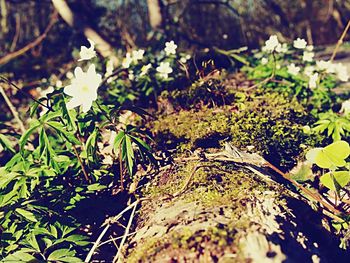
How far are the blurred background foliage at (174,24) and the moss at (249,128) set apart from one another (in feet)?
10.2

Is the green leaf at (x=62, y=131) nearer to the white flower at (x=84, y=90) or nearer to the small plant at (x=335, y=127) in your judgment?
the white flower at (x=84, y=90)

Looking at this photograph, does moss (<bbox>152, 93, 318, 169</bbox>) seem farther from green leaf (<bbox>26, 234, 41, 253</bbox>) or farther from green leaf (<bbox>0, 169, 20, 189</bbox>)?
green leaf (<bbox>26, 234, 41, 253</bbox>)

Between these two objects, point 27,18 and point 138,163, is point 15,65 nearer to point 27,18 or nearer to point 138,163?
point 27,18

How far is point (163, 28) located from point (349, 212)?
169 inches

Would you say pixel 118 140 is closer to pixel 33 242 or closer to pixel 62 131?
pixel 62 131

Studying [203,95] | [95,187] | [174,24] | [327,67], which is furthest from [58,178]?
[174,24]

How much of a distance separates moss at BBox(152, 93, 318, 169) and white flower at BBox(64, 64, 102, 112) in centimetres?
68

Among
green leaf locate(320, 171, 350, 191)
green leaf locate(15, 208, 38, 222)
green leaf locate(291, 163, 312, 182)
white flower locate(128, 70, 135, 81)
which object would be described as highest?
white flower locate(128, 70, 135, 81)

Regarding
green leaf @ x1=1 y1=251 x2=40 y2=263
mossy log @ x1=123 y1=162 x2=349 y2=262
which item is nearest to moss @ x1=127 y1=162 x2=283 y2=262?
mossy log @ x1=123 y1=162 x2=349 y2=262

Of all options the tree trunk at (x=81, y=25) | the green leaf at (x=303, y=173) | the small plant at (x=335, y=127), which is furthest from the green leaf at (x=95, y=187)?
the tree trunk at (x=81, y=25)

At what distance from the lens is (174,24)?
242 inches

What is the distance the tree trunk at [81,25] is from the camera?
16.6ft

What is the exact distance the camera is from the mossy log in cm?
164

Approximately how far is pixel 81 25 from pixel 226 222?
4106 millimetres
